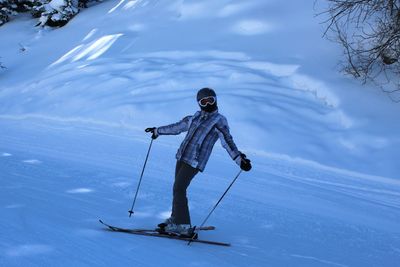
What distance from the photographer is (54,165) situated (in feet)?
24.0

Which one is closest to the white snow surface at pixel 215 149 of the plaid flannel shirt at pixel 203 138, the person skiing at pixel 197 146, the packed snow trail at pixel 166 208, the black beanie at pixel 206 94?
the packed snow trail at pixel 166 208

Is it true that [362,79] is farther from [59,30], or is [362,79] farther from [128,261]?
[59,30]

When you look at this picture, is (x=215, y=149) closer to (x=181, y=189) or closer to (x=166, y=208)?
(x=166, y=208)

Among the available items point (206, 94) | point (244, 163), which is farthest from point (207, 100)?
point (244, 163)

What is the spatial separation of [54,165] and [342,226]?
13.6 ft

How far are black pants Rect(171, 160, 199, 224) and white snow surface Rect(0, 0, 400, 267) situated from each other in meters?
0.30

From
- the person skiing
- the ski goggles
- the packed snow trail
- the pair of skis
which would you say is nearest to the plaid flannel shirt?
the person skiing

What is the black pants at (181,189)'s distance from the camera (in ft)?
15.6

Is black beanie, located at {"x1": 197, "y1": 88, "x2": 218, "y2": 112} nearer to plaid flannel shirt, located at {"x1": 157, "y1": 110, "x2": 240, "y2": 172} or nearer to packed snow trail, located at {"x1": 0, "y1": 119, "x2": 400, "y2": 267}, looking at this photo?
plaid flannel shirt, located at {"x1": 157, "y1": 110, "x2": 240, "y2": 172}

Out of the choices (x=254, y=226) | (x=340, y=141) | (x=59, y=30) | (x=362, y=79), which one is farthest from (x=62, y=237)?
(x=59, y=30)

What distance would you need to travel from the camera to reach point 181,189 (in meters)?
4.79

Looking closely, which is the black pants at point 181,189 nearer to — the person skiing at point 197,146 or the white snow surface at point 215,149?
the person skiing at point 197,146

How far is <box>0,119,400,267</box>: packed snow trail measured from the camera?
4.17 m

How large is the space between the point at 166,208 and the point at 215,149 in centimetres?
362
